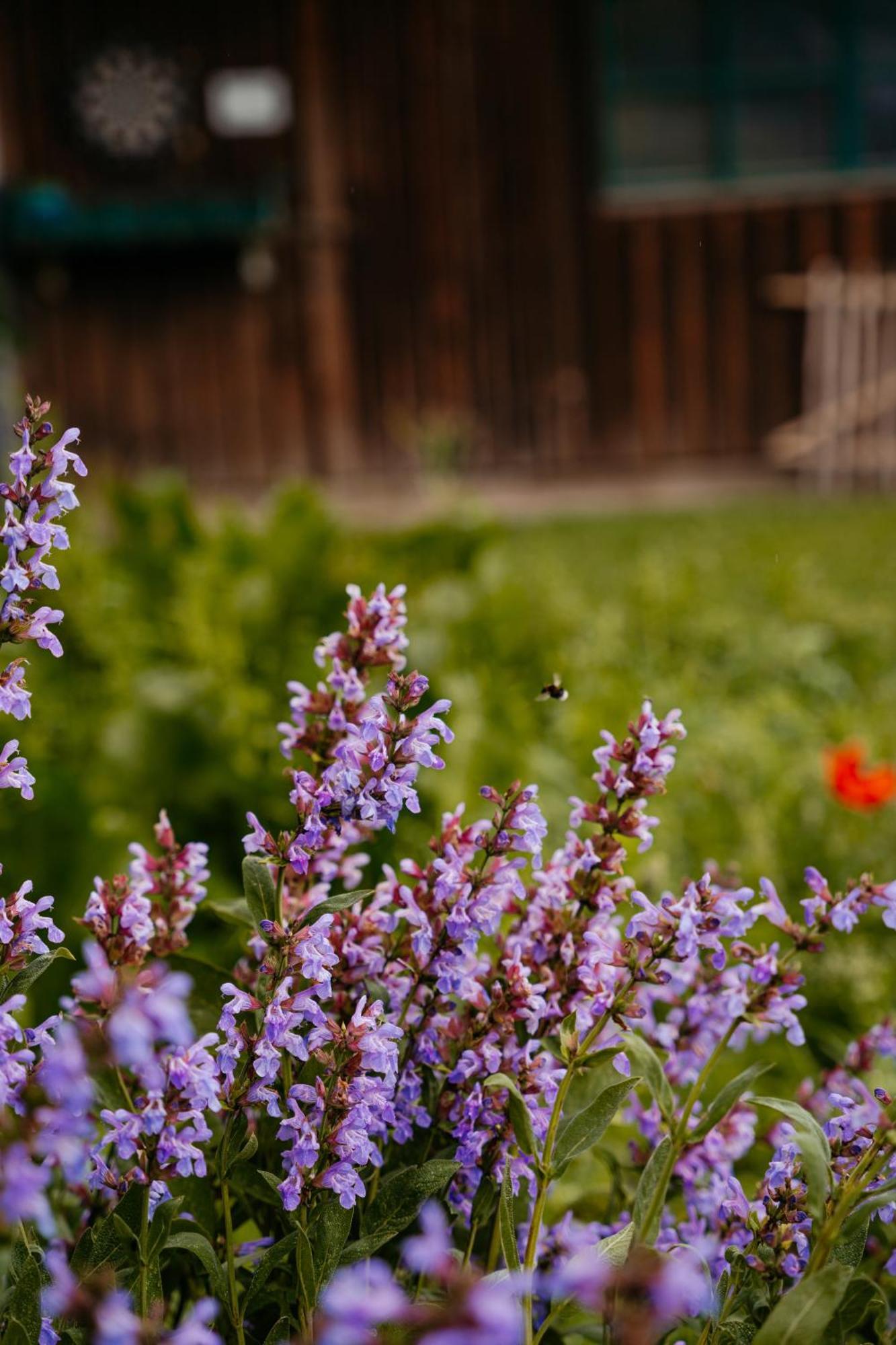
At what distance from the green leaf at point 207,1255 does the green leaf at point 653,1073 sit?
0.26m

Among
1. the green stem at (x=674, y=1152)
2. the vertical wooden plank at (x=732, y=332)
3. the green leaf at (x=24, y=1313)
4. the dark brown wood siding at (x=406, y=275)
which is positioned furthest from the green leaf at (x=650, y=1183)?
the vertical wooden plank at (x=732, y=332)

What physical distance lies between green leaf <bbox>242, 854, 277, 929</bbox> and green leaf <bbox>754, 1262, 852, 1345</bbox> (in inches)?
12.7

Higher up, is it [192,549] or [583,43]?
[583,43]

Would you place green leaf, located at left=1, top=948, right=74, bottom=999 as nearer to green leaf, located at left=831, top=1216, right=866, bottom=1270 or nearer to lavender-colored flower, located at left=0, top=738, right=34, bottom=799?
lavender-colored flower, located at left=0, top=738, right=34, bottom=799

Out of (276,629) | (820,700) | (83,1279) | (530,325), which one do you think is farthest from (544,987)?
(530,325)

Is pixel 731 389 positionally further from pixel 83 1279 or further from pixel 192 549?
pixel 83 1279

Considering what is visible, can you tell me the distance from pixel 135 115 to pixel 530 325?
271 cm

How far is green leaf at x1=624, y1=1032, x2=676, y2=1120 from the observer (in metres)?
0.86

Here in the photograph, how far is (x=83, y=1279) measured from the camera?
0.79 meters

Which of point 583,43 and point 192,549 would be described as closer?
point 192,549

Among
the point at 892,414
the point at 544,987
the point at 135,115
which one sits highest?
the point at 135,115

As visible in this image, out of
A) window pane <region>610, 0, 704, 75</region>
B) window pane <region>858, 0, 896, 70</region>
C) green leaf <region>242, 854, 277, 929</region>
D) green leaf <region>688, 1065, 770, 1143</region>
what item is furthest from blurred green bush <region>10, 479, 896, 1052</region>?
window pane <region>858, 0, 896, 70</region>

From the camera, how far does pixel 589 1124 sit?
823mm

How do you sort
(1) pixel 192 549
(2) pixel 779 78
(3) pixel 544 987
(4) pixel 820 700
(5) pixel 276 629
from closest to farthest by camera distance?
(3) pixel 544 987, (5) pixel 276 629, (1) pixel 192 549, (4) pixel 820 700, (2) pixel 779 78
